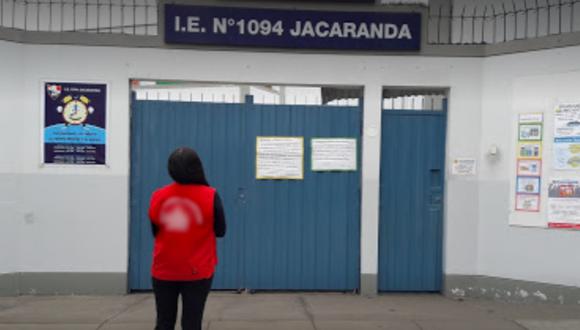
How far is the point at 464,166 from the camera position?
20.5ft

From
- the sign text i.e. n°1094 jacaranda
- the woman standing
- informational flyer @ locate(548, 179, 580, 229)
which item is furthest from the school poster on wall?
informational flyer @ locate(548, 179, 580, 229)

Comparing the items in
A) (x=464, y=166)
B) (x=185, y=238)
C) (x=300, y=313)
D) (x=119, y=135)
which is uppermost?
(x=119, y=135)

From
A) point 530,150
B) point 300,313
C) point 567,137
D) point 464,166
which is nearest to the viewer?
point 300,313

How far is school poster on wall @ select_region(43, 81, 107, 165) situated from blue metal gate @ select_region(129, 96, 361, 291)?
0.39 m

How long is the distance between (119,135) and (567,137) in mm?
5055

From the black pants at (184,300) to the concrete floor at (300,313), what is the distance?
148 centimetres

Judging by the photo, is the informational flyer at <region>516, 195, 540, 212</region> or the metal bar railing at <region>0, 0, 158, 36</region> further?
the metal bar railing at <region>0, 0, 158, 36</region>

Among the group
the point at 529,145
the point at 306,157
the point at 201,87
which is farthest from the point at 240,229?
the point at 529,145

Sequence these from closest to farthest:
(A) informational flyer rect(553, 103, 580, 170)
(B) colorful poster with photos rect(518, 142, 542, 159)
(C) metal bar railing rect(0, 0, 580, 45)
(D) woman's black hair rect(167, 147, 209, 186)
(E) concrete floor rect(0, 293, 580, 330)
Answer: (D) woman's black hair rect(167, 147, 209, 186) → (E) concrete floor rect(0, 293, 580, 330) → (A) informational flyer rect(553, 103, 580, 170) → (B) colorful poster with photos rect(518, 142, 542, 159) → (C) metal bar railing rect(0, 0, 580, 45)

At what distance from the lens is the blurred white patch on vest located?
355 cm

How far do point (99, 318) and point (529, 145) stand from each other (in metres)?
5.04

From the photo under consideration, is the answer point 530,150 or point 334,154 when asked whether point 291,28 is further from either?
point 530,150

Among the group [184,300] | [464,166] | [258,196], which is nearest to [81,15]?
[258,196]

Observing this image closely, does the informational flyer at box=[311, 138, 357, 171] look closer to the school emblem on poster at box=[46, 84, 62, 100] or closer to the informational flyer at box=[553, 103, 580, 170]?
the informational flyer at box=[553, 103, 580, 170]
